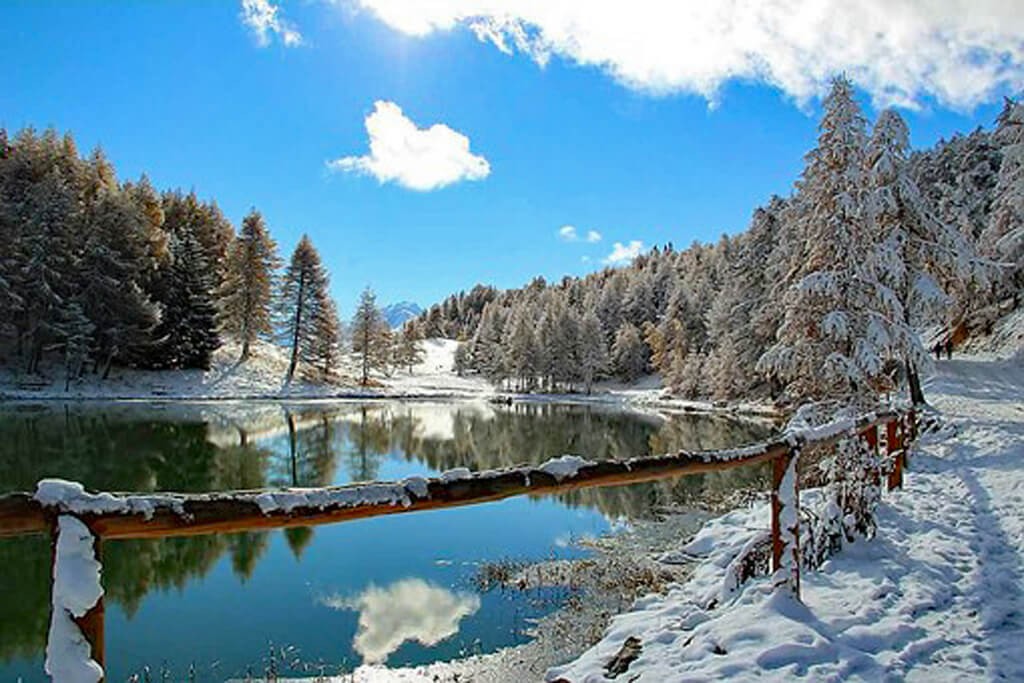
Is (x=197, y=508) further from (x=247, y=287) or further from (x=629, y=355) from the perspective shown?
(x=629, y=355)

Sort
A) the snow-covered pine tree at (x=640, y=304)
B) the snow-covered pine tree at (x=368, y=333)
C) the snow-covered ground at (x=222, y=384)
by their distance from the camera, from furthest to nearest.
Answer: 1. the snow-covered pine tree at (x=640, y=304)
2. the snow-covered pine tree at (x=368, y=333)
3. the snow-covered ground at (x=222, y=384)

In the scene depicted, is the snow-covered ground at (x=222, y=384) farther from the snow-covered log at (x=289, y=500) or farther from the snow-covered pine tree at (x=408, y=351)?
the snow-covered log at (x=289, y=500)

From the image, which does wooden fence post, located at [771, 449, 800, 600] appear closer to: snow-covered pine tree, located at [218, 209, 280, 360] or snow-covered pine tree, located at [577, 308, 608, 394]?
snow-covered pine tree, located at [218, 209, 280, 360]

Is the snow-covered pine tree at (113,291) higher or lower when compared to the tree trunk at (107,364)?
higher

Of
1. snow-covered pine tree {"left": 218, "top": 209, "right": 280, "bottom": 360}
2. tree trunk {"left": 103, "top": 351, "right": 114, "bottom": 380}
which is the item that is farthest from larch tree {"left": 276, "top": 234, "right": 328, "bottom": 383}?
tree trunk {"left": 103, "top": 351, "right": 114, "bottom": 380}

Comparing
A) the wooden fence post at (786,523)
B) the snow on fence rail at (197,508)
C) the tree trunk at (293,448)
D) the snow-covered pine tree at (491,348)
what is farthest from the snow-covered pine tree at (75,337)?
the wooden fence post at (786,523)

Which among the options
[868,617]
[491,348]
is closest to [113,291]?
[491,348]

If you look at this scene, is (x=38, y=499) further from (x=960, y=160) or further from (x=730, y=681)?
(x=960, y=160)

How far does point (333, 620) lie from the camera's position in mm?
9000

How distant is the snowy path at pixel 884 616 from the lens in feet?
12.7

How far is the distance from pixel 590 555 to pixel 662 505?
4693 mm

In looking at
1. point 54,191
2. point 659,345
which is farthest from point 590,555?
point 659,345

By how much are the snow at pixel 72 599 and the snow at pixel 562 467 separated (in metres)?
2.19

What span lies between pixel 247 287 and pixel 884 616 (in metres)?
56.1
